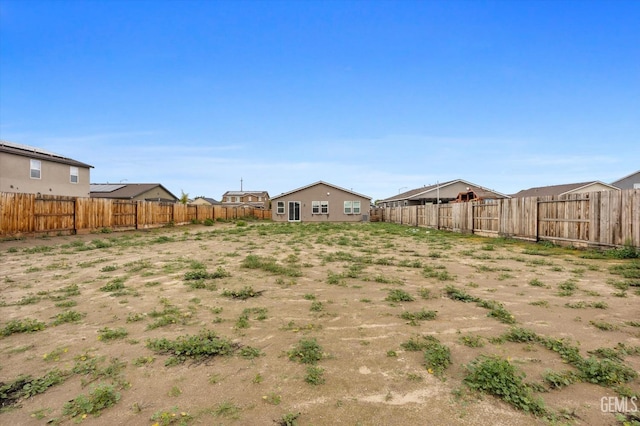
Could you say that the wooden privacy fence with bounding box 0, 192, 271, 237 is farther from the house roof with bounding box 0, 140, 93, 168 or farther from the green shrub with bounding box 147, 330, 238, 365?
the green shrub with bounding box 147, 330, 238, 365

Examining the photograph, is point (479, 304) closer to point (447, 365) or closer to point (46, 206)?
point (447, 365)

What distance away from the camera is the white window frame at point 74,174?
2597 centimetres

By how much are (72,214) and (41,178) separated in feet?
34.9

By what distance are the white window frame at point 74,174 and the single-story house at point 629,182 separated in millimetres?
52662

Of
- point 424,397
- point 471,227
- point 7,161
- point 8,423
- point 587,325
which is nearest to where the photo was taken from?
point 8,423

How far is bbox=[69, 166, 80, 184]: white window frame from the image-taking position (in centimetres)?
2597

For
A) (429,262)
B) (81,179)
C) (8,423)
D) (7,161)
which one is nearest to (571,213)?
(429,262)

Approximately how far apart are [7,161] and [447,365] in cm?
2888

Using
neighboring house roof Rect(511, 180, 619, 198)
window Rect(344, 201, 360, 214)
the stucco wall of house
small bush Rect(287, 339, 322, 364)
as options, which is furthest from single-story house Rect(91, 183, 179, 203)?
neighboring house roof Rect(511, 180, 619, 198)

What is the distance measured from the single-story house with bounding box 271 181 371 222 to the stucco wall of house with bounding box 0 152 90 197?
1863cm

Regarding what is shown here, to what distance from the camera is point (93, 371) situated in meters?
3.13

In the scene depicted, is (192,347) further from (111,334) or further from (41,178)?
(41,178)

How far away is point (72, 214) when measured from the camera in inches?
654

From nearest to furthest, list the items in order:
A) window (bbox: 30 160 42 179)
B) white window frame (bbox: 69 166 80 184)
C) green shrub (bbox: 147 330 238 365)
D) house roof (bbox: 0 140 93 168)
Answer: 1. green shrub (bbox: 147 330 238 365)
2. house roof (bbox: 0 140 93 168)
3. window (bbox: 30 160 42 179)
4. white window frame (bbox: 69 166 80 184)
